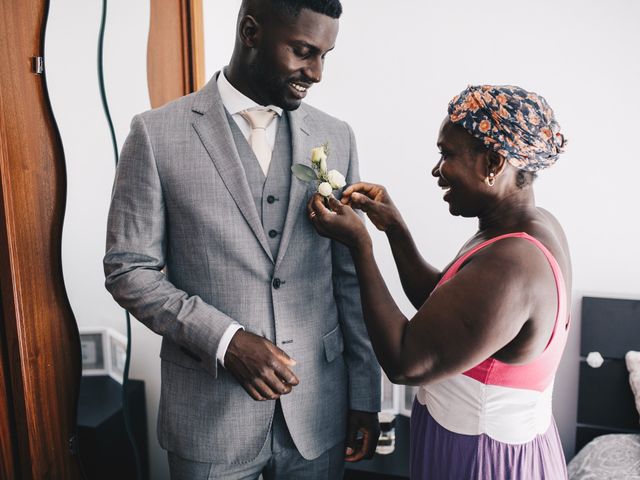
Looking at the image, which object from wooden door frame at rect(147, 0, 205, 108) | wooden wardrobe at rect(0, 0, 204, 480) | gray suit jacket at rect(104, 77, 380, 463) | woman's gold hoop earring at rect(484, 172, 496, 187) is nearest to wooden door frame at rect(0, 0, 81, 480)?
wooden wardrobe at rect(0, 0, 204, 480)

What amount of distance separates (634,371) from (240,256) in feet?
5.46

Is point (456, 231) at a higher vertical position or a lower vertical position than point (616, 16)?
lower

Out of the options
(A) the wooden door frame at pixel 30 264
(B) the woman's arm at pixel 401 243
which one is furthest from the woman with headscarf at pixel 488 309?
(A) the wooden door frame at pixel 30 264

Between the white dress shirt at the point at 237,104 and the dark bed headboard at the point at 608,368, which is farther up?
the white dress shirt at the point at 237,104

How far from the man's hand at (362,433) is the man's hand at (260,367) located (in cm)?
36

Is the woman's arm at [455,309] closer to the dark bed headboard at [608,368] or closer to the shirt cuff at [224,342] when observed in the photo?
the shirt cuff at [224,342]

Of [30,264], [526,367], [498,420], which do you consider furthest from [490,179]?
[30,264]

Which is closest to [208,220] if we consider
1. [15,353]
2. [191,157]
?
[191,157]

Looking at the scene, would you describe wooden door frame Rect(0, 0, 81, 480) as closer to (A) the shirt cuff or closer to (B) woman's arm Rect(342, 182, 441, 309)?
(A) the shirt cuff

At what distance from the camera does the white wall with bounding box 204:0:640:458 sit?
1.96 metres

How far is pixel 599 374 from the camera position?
2045mm

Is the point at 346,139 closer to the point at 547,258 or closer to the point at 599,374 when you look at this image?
the point at 547,258

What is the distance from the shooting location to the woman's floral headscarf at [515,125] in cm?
102

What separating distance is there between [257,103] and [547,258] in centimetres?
72
